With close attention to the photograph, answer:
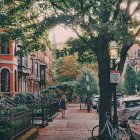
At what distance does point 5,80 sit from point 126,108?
990 inches

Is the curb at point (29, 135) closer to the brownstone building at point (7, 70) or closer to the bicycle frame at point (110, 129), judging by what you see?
the bicycle frame at point (110, 129)

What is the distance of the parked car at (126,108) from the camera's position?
21.8 metres

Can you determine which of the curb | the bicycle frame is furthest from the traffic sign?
the curb

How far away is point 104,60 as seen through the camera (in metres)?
17.4

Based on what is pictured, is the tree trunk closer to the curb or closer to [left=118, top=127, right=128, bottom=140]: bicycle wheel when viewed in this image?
[left=118, top=127, right=128, bottom=140]: bicycle wheel

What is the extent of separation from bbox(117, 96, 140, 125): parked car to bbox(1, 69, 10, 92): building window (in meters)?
24.1

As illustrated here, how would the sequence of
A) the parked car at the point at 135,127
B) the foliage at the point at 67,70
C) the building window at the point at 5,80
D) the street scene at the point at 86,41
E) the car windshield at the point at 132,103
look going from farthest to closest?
the foliage at the point at 67,70 → the building window at the point at 5,80 → the car windshield at the point at 132,103 → the street scene at the point at 86,41 → the parked car at the point at 135,127

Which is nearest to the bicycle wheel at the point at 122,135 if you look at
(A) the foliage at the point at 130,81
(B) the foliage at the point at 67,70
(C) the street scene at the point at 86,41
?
(C) the street scene at the point at 86,41

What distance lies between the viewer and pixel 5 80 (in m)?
45.5

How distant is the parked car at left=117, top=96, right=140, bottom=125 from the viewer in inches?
858

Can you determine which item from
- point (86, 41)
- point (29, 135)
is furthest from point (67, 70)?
point (29, 135)

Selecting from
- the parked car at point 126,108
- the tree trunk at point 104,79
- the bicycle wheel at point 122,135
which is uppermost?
the tree trunk at point 104,79

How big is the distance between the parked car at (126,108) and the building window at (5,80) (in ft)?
79.0

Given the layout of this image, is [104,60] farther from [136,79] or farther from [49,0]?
[136,79]
